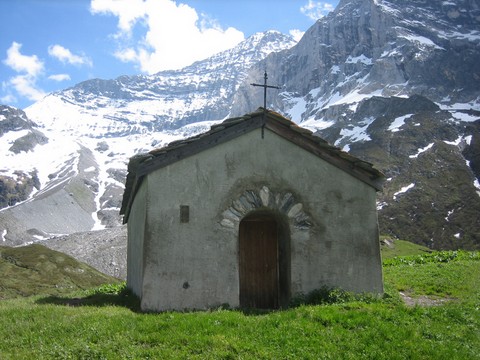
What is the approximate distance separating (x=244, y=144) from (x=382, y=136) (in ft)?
604

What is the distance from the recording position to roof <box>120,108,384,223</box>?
41.3 feet

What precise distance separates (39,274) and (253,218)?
135 feet

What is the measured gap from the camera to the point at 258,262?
47.0 ft

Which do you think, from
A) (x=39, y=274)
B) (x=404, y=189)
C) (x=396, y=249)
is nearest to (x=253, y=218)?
(x=39, y=274)

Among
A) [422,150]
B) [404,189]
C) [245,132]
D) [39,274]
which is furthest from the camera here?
[422,150]

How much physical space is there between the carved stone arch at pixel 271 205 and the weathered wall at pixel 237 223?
0.14 ft

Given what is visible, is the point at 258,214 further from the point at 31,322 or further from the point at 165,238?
the point at 31,322

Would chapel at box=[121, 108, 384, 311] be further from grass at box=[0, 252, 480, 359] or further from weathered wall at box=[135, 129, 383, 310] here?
grass at box=[0, 252, 480, 359]

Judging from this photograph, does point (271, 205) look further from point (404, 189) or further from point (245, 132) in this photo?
point (404, 189)

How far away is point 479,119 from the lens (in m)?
197

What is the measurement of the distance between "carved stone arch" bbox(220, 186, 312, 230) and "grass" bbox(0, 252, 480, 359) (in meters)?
2.52

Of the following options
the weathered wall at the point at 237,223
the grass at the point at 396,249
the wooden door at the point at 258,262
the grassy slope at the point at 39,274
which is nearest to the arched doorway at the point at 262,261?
the wooden door at the point at 258,262

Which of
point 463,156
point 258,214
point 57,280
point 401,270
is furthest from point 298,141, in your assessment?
point 463,156

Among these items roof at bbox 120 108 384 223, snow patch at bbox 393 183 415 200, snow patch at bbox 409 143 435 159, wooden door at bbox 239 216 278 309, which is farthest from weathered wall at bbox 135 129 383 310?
snow patch at bbox 409 143 435 159
